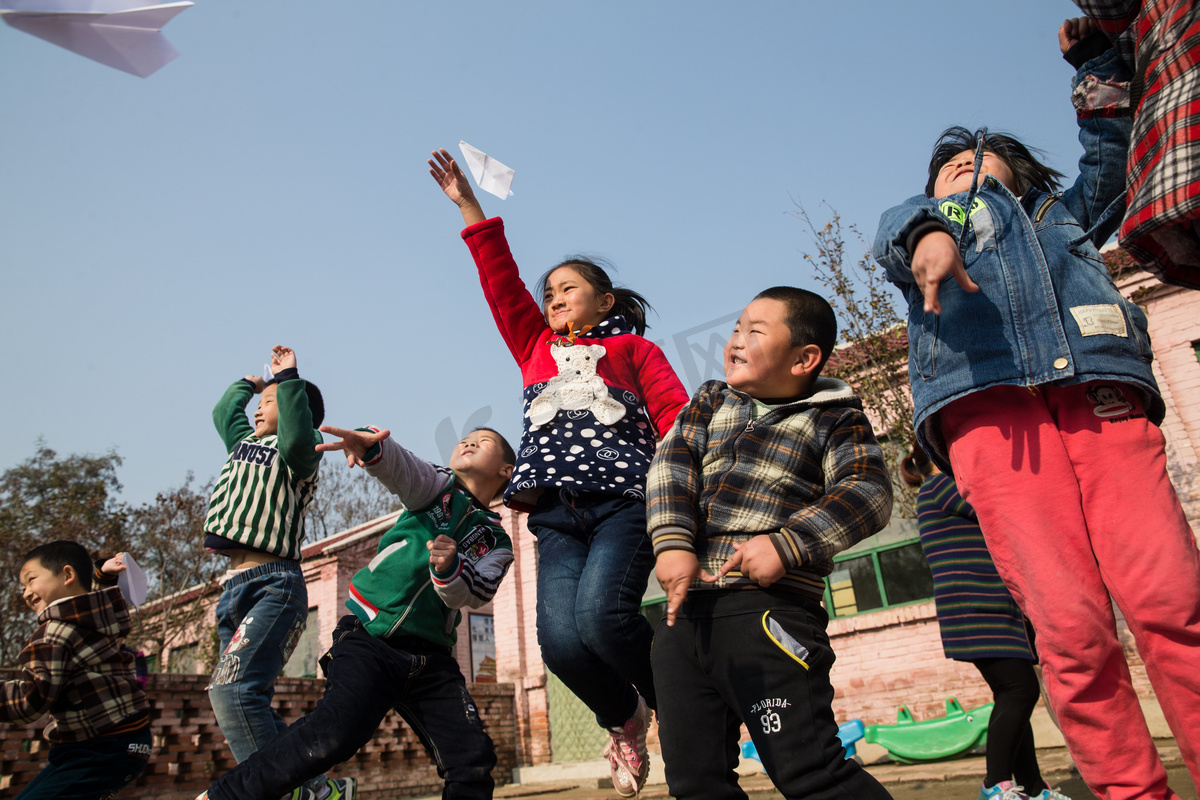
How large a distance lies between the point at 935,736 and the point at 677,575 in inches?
242

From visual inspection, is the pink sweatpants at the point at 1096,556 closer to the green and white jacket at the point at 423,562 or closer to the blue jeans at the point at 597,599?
the blue jeans at the point at 597,599

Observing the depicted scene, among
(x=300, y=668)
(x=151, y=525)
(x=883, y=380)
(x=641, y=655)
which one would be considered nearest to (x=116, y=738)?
(x=641, y=655)

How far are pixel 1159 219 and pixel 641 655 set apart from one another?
1.84 m

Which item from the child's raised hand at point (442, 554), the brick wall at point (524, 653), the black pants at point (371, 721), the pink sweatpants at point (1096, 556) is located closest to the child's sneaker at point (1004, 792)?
the pink sweatpants at point (1096, 556)

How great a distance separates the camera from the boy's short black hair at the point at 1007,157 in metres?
2.54

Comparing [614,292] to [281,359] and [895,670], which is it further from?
[895,670]

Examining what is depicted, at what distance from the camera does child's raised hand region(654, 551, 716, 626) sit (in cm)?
188

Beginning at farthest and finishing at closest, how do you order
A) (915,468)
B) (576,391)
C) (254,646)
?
(915,468), (254,646), (576,391)

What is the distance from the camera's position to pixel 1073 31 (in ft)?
7.24

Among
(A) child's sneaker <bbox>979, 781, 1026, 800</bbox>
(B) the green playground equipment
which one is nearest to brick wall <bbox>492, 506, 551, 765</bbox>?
(B) the green playground equipment

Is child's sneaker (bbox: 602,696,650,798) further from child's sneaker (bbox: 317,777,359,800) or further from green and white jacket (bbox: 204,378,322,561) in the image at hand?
green and white jacket (bbox: 204,378,322,561)

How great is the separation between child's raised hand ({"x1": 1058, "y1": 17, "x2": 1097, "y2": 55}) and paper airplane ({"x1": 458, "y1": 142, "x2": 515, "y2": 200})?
205cm

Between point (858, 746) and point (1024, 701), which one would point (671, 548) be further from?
point (858, 746)

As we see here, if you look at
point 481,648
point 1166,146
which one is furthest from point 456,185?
point 481,648
